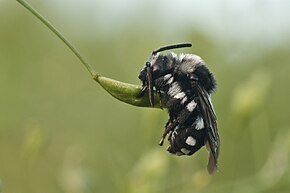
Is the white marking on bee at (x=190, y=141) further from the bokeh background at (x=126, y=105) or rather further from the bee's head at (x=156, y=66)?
the bokeh background at (x=126, y=105)

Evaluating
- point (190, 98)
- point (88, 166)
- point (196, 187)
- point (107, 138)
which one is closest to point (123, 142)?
point (107, 138)

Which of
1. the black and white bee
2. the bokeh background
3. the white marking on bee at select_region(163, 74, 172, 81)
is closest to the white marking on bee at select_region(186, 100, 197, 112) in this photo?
the black and white bee

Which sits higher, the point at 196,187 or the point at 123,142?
the point at 196,187

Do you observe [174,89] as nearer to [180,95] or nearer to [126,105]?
[180,95]

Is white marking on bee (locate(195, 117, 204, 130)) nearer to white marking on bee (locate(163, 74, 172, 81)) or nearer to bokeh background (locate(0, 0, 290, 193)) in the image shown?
white marking on bee (locate(163, 74, 172, 81))

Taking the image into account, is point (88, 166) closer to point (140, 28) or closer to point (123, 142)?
point (123, 142)
